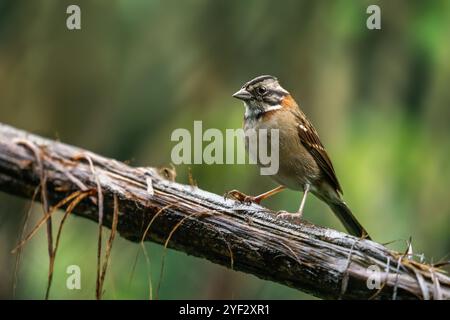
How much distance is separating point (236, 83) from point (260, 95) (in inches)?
39.6

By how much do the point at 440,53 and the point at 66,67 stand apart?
3.26m

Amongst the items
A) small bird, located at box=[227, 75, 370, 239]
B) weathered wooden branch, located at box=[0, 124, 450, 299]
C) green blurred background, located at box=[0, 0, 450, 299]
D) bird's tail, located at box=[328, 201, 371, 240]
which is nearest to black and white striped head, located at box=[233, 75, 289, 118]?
small bird, located at box=[227, 75, 370, 239]

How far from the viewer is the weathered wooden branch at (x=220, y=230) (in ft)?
10.9

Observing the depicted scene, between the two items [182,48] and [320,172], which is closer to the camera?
[320,172]

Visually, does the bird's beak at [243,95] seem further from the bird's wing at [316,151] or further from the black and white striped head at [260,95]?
the bird's wing at [316,151]

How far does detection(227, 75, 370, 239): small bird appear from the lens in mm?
5129

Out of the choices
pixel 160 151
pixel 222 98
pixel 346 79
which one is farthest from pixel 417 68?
pixel 160 151

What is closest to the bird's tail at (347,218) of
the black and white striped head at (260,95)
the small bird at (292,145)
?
the small bird at (292,145)

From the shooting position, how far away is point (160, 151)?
19.4 feet

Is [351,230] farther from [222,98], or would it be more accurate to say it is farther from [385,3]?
[385,3]

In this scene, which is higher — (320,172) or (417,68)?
(417,68)

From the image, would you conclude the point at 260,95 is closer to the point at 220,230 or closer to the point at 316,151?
the point at 316,151

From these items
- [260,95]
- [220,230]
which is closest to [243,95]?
[260,95]
